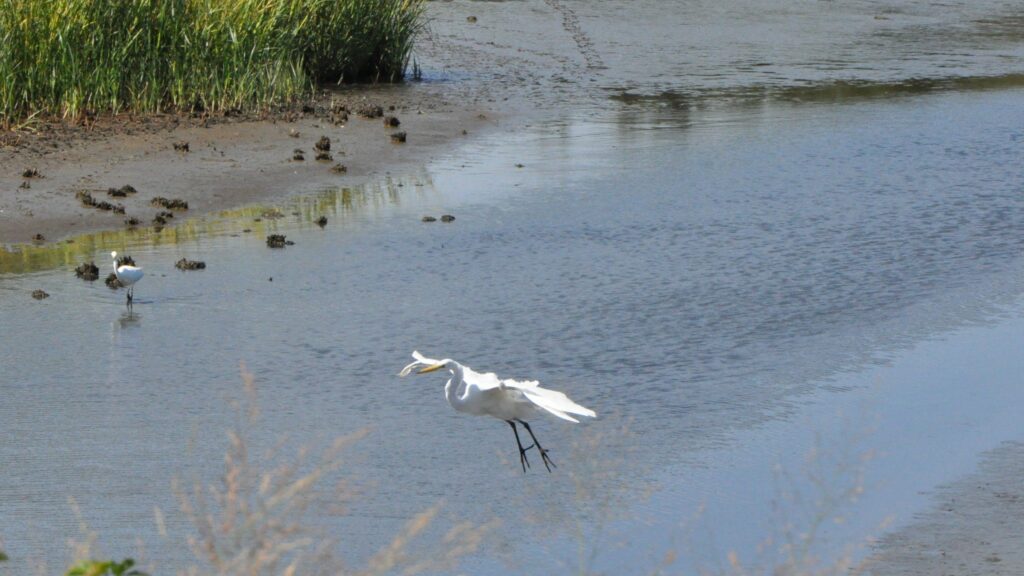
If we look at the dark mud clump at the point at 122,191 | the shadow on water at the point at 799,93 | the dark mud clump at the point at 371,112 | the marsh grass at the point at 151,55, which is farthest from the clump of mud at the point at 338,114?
the shadow on water at the point at 799,93

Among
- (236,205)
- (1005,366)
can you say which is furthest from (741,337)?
(236,205)

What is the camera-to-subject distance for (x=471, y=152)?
14508 millimetres

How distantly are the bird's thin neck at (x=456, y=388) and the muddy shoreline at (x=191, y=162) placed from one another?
636 centimetres

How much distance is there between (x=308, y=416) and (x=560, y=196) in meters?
5.69

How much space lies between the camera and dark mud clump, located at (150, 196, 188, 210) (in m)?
11.7

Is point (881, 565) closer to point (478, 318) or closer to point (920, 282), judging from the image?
point (478, 318)

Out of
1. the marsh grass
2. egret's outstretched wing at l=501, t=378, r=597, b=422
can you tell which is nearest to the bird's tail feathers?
egret's outstretched wing at l=501, t=378, r=597, b=422

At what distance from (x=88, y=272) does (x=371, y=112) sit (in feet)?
20.9

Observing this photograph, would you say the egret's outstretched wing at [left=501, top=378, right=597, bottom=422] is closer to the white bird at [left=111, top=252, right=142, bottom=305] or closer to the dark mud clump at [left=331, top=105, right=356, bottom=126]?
the white bird at [left=111, top=252, right=142, bottom=305]

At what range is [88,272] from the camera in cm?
949

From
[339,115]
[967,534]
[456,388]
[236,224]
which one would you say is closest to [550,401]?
[456,388]

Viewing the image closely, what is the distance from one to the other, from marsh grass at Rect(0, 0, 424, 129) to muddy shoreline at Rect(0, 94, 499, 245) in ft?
1.36

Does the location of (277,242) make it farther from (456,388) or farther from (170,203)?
(456,388)

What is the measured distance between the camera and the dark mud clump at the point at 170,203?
11.7 meters
